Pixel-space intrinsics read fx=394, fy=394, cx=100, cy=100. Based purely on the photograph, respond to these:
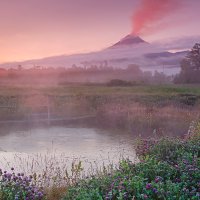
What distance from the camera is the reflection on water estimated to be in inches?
520

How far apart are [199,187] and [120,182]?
47.3 inches

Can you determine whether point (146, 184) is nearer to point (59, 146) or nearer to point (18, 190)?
point (18, 190)

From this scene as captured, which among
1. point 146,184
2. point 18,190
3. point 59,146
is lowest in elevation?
point 59,146

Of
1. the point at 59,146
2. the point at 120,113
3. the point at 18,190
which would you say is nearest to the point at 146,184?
the point at 18,190

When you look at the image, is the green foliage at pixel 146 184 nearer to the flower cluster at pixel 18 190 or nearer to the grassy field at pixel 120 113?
the flower cluster at pixel 18 190

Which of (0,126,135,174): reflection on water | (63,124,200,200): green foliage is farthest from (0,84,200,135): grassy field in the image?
(63,124,200,200): green foliage

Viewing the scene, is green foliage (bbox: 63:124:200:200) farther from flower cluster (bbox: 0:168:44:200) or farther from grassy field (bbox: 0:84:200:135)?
grassy field (bbox: 0:84:200:135)

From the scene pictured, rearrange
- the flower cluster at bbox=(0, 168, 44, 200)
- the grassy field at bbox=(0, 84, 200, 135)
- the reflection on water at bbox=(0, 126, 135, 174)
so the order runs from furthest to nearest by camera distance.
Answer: the grassy field at bbox=(0, 84, 200, 135) → the reflection on water at bbox=(0, 126, 135, 174) → the flower cluster at bbox=(0, 168, 44, 200)

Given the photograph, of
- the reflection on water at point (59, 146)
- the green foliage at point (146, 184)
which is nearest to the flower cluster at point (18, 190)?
the green foliage at point (146, 184)

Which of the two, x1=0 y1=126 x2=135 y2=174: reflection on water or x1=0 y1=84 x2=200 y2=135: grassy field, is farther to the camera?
x1=0 y1=84 x2=200 y2=135: grassy field

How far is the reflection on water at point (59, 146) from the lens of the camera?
43.3 feet

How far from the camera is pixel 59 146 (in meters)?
16.8

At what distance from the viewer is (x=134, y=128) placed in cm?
2277

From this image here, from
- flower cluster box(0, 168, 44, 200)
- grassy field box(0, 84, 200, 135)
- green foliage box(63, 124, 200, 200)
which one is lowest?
grassy field box(0, 84, 200, 135)
